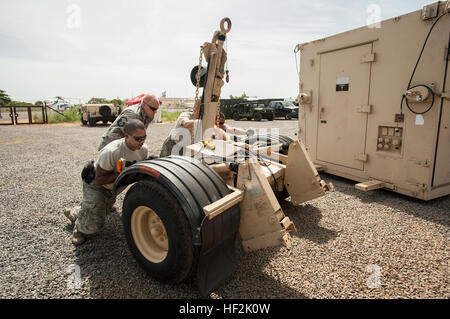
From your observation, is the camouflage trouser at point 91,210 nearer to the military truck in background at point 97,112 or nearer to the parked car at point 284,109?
the military truck in background at point 97,112

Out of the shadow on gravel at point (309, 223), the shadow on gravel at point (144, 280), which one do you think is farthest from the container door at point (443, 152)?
the shadow on gravel at point (144, 280)

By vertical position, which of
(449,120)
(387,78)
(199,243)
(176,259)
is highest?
(387,78)

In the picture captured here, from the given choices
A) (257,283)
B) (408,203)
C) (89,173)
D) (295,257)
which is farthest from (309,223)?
(89,173)

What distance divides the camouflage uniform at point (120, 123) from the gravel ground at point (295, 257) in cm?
109

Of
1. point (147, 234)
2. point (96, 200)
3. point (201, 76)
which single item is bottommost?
point (147, 234)

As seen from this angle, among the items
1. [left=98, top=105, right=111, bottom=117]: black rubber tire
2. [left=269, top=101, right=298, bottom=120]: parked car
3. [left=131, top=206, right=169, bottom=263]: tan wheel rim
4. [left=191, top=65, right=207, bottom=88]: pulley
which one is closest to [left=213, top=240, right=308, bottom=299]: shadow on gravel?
[left=131, top=206, right=169, bottom=263]: tan wheel rim

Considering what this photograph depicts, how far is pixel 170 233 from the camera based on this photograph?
7.72 feet

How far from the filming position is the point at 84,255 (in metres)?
3.09

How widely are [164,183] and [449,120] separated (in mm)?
4398

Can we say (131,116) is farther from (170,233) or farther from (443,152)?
(443,152)

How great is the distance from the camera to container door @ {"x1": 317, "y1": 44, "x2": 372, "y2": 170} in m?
5.25

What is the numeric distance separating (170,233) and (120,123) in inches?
90.7
